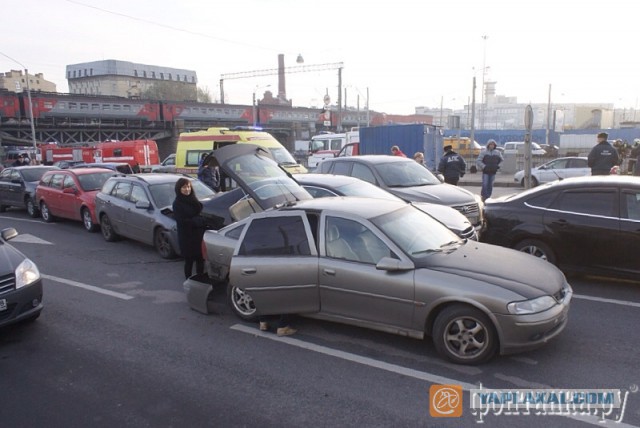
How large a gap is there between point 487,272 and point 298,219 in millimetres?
2125

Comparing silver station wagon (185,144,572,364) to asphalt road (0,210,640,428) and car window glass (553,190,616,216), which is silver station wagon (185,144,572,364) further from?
car window glass (553,190,616,216)

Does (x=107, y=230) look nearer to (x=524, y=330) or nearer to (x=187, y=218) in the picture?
(x=187, y=218)

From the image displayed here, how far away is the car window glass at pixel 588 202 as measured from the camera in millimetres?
6836

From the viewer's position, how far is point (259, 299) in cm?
572

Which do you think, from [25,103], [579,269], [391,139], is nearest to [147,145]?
[391,139]

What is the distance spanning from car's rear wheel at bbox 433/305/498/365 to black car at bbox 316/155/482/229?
4966 millimetres

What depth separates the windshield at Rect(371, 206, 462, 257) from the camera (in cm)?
521

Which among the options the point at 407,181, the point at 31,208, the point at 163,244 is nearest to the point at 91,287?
the point at 163,244

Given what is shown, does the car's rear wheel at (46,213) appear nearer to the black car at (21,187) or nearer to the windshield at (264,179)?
the black car at (21,187)

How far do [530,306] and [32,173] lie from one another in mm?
15840

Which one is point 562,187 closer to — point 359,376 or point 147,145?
point 359,376

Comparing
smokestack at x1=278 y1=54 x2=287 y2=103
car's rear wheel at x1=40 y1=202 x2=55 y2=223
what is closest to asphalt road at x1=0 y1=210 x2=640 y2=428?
car's rear wheel at x1=40 y1=202 x2=55 y2=223

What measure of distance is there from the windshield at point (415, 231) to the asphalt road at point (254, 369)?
103cm

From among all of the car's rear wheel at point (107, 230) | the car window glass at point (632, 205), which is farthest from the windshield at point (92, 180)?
the car window glass at point (632, 205)
